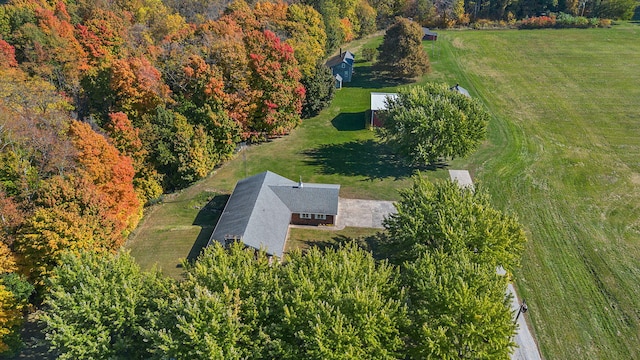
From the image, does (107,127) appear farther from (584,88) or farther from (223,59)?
(584,88)

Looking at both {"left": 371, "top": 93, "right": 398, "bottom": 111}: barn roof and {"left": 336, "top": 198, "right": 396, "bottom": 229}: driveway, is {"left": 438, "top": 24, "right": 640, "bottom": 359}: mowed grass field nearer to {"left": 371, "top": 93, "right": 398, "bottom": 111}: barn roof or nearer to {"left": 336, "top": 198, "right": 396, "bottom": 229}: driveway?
A: {"left": 336, "top": 198, "right": 396, "bottom": 229}: driveway

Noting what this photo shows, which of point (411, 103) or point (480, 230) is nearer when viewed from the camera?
point (480, 230)

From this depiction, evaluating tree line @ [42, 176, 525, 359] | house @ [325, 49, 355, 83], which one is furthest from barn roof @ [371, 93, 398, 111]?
tree line @ [42, 176, 525, 359]

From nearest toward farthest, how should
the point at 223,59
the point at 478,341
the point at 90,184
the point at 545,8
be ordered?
the point at 478,341, the point at 90,184, the point at 223,59, the point at 545,8

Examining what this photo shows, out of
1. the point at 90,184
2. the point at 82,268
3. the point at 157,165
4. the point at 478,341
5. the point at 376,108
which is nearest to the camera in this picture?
the point at 478,341

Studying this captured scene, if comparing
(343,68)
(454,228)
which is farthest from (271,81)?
(454,228)

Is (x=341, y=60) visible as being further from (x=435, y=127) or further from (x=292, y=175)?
(x=435, y=127)

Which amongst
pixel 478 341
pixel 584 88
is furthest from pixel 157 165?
pixel 584 88
